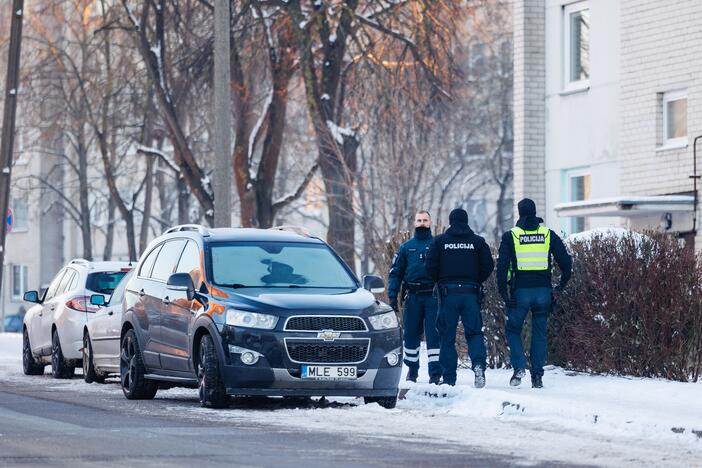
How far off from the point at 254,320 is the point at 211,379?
2.27 ft

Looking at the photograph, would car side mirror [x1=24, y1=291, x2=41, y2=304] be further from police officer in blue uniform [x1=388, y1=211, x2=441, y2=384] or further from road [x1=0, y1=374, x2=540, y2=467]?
police officer in blue uniform [x1=388, y1=211, x2=441, y2=384]

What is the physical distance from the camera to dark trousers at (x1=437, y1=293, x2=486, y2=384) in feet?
56.7

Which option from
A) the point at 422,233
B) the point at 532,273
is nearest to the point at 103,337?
the point at 422,233

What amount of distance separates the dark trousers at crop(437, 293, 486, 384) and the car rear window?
630 centimetres

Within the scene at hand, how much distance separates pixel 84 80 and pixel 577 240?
90.8 ft

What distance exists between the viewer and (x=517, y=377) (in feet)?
56.9

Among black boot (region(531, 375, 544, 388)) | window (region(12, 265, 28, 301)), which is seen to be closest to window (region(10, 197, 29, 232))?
window (region(12, 265, 28, 301))

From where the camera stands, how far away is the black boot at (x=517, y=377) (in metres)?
17.3

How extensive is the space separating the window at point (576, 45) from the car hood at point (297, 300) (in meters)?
17.4

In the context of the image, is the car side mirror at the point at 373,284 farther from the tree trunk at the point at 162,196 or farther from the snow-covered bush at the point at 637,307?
the tree trunk at the point at 162,196

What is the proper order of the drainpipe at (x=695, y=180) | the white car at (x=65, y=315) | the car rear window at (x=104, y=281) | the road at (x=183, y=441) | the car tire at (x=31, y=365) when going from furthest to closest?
the drainpipe at (x=695, y=180), the car tire at (x=31, y=365), the car rear window at (x=104, y=281), the white car at (x=65, y=315), the road at (x=183, y=441)

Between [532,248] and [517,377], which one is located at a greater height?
[532,248]

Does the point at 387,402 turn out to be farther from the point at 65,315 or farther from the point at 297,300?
the point at 65,315

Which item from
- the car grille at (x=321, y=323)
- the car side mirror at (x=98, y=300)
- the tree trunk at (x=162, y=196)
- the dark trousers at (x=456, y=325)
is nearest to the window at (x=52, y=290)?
the car side mirror at (x=98, y=300)
